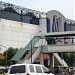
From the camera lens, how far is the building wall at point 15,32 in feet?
369

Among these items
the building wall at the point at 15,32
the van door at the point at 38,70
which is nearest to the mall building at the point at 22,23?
the building wall at the point at 15,32

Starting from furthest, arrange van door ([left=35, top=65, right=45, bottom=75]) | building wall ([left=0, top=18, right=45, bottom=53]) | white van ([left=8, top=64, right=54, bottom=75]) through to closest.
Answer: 1. building wall ([left=0, top=18, right=45, bottom=53])
2. van door ([left=35, top=65, right=45, bottom=75])
3. white van ([left=8, top=64, right=54, bottom=75])

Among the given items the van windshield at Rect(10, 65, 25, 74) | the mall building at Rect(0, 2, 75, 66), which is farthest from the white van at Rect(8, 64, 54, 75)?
the mall building at Rect(0, 2, 75, 66)

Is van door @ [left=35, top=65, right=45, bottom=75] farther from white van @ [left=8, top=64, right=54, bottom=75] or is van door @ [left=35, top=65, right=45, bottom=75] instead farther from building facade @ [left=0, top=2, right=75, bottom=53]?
building facade @ [left=0, top=2, right=75, bottom=53]

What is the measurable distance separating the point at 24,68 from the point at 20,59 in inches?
2141

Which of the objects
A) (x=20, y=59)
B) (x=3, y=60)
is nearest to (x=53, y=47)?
(x=20, y=59)

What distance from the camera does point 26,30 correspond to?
12462 centimetres

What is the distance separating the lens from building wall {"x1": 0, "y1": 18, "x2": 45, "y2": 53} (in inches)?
4424

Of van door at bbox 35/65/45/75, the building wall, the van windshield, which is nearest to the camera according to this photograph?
the van windshield

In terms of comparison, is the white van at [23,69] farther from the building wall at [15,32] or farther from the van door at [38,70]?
the building wall at [15,32]

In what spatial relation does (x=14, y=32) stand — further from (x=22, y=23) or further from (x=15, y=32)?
(x=22, y=23)

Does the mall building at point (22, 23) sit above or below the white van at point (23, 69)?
above

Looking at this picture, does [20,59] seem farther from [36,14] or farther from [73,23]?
[73,23]

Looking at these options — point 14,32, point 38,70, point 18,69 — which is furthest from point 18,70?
point 14,32
